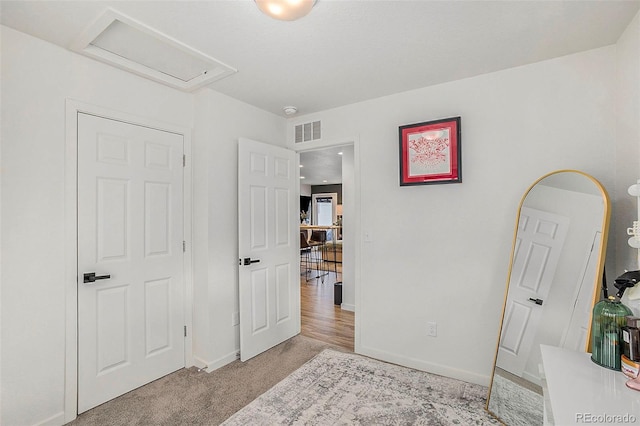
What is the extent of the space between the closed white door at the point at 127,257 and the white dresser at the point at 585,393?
2.60 m

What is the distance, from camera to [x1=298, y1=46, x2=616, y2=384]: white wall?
6.98 ft

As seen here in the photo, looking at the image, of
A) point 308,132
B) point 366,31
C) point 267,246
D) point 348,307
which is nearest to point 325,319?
point 348,307

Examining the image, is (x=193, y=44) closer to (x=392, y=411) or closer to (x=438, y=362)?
(x=392, y=411)

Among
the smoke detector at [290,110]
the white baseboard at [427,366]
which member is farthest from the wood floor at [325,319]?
the smoke detector at [290,110]

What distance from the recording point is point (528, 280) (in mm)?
2084

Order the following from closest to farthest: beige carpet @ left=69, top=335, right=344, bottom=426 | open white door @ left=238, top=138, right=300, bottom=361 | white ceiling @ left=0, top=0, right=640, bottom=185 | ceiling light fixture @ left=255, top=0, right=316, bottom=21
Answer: ceiling light fixture @ left=255, top=0, right=316, bottom=21 → white ceiling @ left=0, top=0, right=640, bottom=185 → beige carpet @ left=69, top=335, right=344, bottom=426 → open white door @ left=238, top=138, right=300, bottom=361

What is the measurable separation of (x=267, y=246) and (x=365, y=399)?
1609 millimetres

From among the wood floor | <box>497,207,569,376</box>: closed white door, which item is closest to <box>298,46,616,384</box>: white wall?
<box>497,207,569,376</box>: closed white door

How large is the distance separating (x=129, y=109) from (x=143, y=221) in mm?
864

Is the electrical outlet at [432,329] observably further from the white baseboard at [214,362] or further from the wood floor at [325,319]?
the white baseboard at [214,362]

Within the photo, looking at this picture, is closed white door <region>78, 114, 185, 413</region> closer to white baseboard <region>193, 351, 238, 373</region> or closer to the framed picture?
white baseboard <region>193, 351, 238, 373</region>

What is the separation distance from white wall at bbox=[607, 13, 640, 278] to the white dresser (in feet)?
2.64

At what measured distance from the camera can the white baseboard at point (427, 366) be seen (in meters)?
2.44

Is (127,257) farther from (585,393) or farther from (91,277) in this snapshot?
(585,393)
